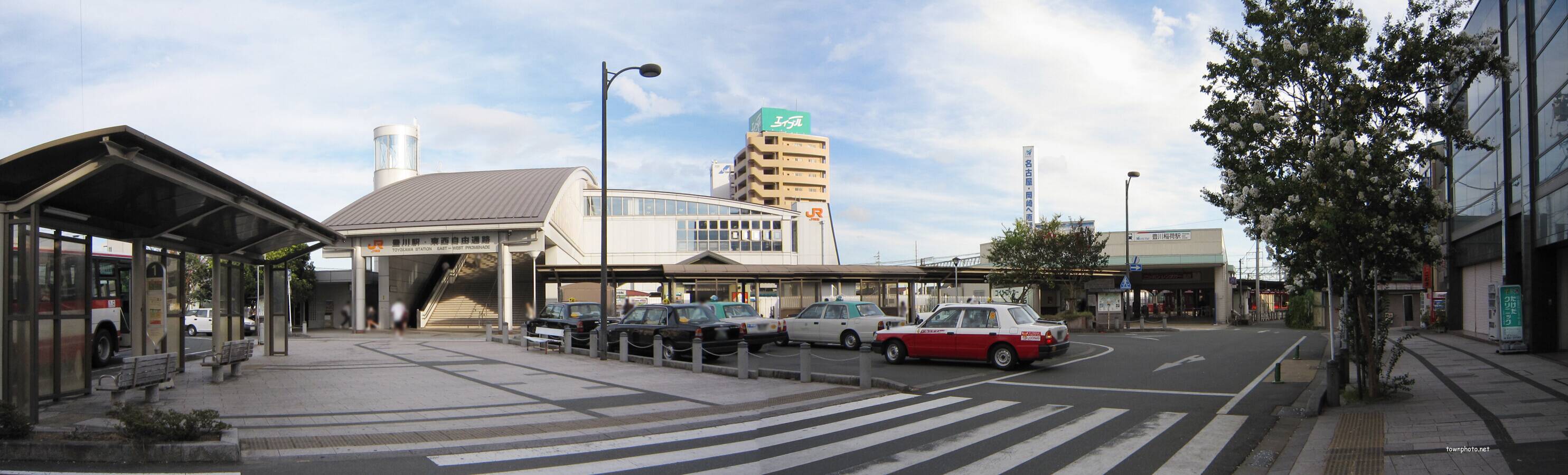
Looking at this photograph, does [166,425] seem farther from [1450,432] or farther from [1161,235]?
[1161,235]

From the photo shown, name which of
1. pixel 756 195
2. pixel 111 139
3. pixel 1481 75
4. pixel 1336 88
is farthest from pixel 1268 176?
pixel 756 195

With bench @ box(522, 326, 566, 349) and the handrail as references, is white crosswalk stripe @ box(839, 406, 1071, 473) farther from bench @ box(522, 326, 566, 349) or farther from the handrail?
the handrail

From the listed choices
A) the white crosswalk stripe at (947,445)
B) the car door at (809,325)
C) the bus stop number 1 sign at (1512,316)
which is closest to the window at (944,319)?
the car door at (809,325)

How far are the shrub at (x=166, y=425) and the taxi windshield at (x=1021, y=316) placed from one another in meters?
13.5

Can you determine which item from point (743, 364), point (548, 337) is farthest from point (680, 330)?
point (548, 337)

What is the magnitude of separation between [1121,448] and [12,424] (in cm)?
1105

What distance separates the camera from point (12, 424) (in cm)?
814

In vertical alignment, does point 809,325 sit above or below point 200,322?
above

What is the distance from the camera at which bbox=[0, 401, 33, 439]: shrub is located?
8.13m

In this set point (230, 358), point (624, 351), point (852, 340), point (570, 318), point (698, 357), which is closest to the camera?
Result: point (230, 358)

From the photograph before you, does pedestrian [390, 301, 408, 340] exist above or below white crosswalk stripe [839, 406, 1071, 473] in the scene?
above

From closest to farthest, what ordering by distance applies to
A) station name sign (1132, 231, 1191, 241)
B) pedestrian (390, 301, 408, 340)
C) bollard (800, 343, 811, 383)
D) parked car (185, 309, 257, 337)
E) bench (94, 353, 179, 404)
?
1. pedestrian (390, 301, 408, 340)
2. bench (94, 353, 179, 404)
3. bollard (800, 343, 811, 383)
4. parked car (185, 309, 257, 337)
5. station name sign (1132, 231, 1191, 241)

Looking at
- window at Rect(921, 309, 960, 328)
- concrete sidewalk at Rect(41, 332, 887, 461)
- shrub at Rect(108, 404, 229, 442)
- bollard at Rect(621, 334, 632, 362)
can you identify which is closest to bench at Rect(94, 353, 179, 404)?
concrete sidewalk at Rect(41, 332, 887, 461)

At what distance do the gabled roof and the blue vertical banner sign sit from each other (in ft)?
150
